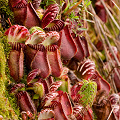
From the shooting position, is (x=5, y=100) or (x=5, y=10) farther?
(x=5, y=10)

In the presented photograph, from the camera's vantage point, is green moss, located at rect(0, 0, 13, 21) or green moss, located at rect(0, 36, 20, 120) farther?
green moss, located at rect(0, 0, 13, 21)

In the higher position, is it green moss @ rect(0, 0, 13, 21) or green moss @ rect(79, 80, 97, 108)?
green moss @ rect(0, 0, 13, 21)

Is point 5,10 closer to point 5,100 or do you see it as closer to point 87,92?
point 5,100

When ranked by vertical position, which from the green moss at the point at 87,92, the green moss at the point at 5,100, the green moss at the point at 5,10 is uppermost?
the green moss at the point at 5,10

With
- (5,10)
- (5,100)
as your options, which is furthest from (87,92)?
(5,10)

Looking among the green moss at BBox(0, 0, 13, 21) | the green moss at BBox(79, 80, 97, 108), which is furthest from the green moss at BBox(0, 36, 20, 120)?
the green moss at BBox(79, 80, 97, 108)

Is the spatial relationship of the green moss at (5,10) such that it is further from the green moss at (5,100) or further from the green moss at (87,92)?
the green moss at (87,92)

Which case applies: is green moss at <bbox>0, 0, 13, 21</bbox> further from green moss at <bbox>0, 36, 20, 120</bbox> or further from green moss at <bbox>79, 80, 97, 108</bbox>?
green moss at <bbox>79, 80, 97, 108</bbox>

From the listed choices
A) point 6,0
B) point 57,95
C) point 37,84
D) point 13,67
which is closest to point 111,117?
point 57,95

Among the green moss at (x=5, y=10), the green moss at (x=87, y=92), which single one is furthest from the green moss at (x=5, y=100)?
the green moss at (x=87, y=92)

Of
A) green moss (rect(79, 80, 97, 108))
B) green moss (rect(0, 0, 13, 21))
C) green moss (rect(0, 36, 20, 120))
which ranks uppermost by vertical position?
green moss (rect(0, 0, 13, 21))

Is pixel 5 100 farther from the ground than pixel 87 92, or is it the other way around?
pixel 5 100
